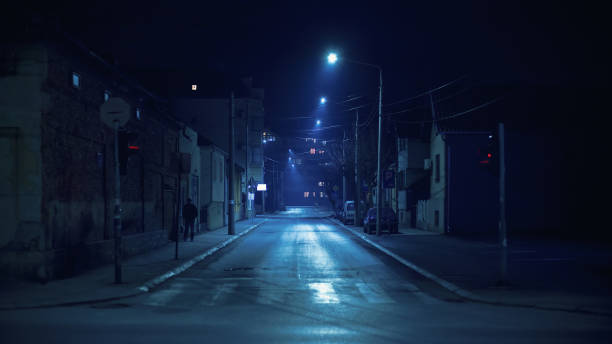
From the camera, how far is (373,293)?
11.6 m

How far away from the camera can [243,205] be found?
5969 cm

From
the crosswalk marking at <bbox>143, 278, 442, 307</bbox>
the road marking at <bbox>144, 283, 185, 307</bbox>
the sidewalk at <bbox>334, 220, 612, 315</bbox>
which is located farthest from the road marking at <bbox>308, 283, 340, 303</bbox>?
the road marking at <bbox>144, 283, 185, 307</bbox>

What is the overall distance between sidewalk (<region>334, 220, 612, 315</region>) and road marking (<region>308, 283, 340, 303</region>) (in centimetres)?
256

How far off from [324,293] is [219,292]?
215 centimetres

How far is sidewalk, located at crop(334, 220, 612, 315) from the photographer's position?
10.6m

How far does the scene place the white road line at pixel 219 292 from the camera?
1050 centimetres

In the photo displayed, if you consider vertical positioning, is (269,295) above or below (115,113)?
below

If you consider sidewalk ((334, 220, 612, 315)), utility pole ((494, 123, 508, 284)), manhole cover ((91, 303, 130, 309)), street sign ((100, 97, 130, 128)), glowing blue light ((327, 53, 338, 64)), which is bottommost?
sidewalk ((334, 220, 612, 315))

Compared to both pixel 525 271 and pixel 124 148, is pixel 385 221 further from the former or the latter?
pixel 124 148

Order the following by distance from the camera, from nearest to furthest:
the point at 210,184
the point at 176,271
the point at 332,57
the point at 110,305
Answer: the point at 110,305 → the point at 176,271 → the point at 332,57 → the point at 210,184

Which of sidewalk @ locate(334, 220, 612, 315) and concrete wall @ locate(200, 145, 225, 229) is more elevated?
concrete wall @ locate(200, 145, 225, 229)

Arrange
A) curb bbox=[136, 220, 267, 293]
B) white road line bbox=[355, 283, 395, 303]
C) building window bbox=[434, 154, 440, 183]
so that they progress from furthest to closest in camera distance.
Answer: building window bbox=[434, 154, 440, 183], curb bbox=[136, 220, 267, 293], white road line bbox=[355, 283, 395, 303]

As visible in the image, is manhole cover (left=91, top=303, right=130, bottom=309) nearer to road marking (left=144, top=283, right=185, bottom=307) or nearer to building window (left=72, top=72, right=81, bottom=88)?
road marking (left=144, top=283, right=185, bottom=307)

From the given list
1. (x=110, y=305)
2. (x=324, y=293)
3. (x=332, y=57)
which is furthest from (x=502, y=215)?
(x=332, y=57)
